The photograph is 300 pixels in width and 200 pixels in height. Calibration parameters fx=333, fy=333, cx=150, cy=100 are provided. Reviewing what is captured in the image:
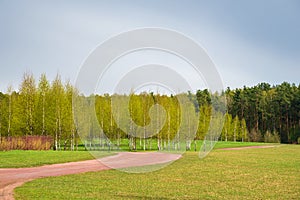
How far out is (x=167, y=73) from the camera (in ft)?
55.8

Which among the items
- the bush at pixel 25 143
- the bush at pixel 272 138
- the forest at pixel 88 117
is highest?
the forest at pixel 88 117

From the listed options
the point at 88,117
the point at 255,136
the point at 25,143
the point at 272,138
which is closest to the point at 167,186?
the point at 25,143

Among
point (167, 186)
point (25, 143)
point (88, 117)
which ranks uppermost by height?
point (88, 117)

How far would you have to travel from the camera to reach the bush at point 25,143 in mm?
31936

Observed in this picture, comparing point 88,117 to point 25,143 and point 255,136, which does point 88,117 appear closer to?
point 25,143

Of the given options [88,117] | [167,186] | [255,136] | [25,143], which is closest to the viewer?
[167,186]

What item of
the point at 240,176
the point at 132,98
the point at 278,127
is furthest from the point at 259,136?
the point at 240,176

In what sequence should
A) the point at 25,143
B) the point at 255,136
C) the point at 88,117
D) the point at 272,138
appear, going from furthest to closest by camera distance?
the point at 255,136, the point at 272,138, the point at 88,117, the point at 25,143

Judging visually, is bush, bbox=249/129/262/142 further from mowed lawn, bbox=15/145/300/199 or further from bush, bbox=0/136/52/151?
mowed lawn, bbox=15/145/300/199

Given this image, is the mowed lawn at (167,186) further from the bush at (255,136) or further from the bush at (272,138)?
the bush at (255,136)

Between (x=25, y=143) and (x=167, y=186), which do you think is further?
(x=25, y=143)

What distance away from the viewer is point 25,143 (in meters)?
33.8

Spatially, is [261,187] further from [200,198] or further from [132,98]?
[132,98]

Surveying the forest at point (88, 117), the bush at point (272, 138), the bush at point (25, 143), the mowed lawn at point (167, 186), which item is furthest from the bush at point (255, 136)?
the mowed lawn at point (167, 186)
